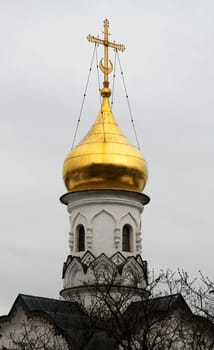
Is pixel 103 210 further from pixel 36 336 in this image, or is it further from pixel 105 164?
pixel 36 336

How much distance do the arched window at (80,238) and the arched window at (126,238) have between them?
1238 millimetres

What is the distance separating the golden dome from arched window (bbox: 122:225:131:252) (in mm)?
1223

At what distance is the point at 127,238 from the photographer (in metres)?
A: 23.9

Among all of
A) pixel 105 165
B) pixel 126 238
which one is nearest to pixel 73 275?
pixel 126 238

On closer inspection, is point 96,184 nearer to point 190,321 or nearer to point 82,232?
point 82,232

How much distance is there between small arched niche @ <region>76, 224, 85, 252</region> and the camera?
2383cm

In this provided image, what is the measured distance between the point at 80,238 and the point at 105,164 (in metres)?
2.49

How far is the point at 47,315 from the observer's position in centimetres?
2169

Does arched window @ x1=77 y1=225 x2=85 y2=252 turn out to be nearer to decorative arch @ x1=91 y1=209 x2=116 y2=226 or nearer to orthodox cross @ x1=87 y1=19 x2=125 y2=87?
decorative arch @ x1=91 y1=209 x2=116 y2=226

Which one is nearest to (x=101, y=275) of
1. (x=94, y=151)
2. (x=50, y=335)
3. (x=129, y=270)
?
(x=129, y=270)

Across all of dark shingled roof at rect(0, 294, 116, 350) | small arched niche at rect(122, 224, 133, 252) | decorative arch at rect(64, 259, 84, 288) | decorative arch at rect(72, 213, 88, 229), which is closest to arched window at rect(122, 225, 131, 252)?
small arched niche at rect(122, 224, 133, 252)

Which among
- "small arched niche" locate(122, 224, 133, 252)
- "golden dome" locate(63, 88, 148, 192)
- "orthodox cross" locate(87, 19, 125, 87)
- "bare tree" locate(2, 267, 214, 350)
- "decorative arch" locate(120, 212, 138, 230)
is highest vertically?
"orthodox cross" locate(87, 19, 125, 87)

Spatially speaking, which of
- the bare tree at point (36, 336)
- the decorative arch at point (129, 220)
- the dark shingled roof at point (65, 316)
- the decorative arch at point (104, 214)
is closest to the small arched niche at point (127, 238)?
the decorative arch at point (129, 220)

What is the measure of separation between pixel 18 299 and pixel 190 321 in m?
5.51
